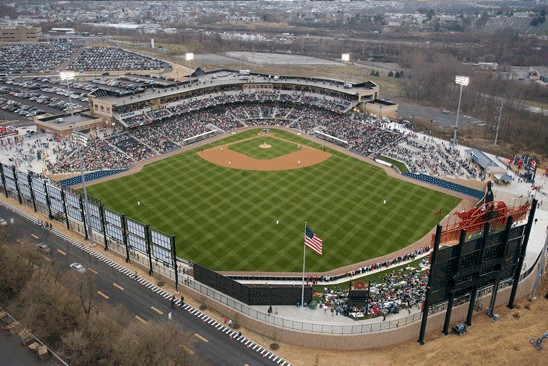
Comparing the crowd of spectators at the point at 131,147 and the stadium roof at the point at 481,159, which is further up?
the stadium roof at the point at 481,159

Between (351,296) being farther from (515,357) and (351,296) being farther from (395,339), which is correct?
(515,357)

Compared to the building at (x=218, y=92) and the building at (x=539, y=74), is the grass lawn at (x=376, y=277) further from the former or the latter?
the building at (x=539, y=74)

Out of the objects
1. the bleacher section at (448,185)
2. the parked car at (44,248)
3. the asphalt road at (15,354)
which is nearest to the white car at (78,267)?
the parked car at (44,248)

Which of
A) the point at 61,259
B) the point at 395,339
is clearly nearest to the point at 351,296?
the point at 395,339

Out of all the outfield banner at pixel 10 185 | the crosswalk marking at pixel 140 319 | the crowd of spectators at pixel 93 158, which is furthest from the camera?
Result: the crowd of spectators at pixel 93 158

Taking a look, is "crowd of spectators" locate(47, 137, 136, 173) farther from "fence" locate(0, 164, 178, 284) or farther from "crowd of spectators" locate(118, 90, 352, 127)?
"crowd of spectators" locate(118, 90, 352, 127)

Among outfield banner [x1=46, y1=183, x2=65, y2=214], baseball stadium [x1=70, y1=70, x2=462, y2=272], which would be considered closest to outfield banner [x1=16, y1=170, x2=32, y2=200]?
outfield banner [x1=46, y1=183, x2=65, y2=214]
